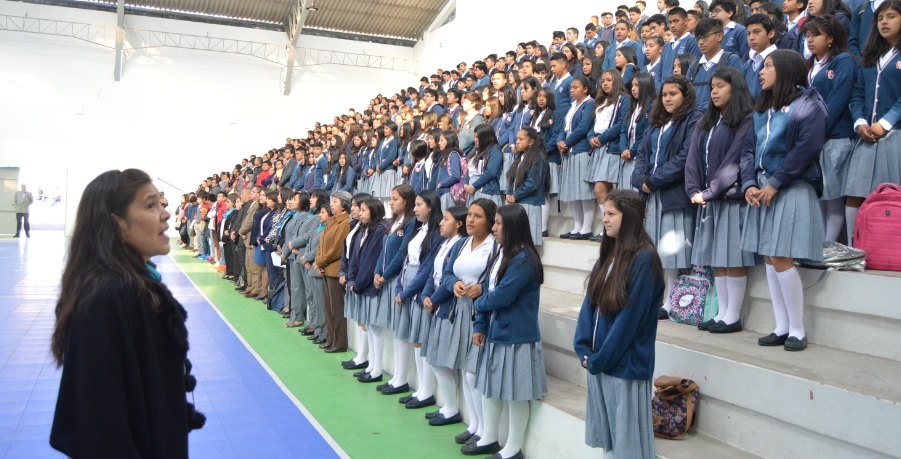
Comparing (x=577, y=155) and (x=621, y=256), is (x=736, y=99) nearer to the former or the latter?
(x=621, y=256)

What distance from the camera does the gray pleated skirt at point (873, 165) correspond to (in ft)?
12.2

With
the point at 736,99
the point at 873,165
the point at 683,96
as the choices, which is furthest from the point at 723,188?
the point at 873,165

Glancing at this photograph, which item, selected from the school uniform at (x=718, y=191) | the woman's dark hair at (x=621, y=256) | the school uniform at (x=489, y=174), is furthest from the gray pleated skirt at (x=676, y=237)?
the school uniform at (x=489, y=174)

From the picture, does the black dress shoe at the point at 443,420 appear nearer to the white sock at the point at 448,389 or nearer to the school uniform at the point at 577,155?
the white sock at the point at 448,389

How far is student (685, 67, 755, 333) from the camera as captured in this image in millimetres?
3742

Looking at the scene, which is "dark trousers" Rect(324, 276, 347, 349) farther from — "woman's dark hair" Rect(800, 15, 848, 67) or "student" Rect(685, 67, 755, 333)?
"woman's dark hair" Rect(800, 15, 848, 67)

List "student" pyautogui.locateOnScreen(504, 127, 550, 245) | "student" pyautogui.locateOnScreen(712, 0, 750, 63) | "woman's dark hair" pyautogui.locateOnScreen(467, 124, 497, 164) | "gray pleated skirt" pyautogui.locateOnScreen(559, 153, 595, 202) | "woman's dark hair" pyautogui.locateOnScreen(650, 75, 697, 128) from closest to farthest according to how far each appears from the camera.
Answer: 1. "woman's dark hair" pyautogui.locateOnScreen(650, 75, 697, 128)
2. "student" pyautogui.locateOnScreen(712, 0, 750, 63)
3. "student" pyautogui.locateOnScreen(504, 127, 550, 245)
4. "gray pleated skirt" pyautogui.locateOnScreen(559, 153, 595, 202)
5. "woman's dark hair" pyautogui.locateOnScreen(467, 124, 497, 164)

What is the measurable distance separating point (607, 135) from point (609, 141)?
57 mm

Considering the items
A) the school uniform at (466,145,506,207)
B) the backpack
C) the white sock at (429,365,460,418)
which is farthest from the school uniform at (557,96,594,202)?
the white sock at (429,365,460,418)

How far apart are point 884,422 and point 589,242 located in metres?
3.19

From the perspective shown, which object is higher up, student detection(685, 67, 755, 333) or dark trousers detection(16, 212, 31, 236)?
student detection(685, 67, 755, 333)

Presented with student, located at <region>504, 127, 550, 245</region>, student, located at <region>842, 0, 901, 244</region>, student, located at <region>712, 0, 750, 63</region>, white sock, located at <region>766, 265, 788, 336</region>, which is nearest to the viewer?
white sock, located at <region>766, 265, 788, 336</region>

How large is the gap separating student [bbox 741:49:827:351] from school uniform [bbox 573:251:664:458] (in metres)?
0.92

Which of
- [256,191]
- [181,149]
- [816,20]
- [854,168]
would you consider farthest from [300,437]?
[181,149]
